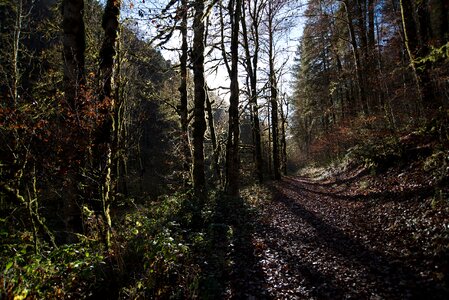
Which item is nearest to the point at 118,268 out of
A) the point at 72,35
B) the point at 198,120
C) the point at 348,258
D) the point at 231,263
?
the point at 231,263

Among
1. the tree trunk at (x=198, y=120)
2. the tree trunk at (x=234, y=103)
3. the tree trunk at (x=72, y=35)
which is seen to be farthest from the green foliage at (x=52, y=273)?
the tree trunk at (x=234, y=103)

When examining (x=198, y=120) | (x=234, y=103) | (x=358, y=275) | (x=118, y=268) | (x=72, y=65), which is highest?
(x=234, y=103)

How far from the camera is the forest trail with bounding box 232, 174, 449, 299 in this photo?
4.22m

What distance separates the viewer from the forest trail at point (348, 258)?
4219 mm

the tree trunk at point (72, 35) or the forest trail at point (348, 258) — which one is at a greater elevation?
the tree trunk at point (72, 35)

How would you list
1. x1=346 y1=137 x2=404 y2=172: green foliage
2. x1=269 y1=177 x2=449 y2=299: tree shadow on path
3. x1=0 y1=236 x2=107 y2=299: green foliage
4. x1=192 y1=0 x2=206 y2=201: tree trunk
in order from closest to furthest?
x1=0 y1=236 x2=107 y2=299: green foliage → x1=269 y1=177 x2=449 y2=299: tree shadow on path → x1=346 y1=137 x2=404 y2=172: green foliage → x1=192 y1=0 x2=206 y2=201: tree trunk

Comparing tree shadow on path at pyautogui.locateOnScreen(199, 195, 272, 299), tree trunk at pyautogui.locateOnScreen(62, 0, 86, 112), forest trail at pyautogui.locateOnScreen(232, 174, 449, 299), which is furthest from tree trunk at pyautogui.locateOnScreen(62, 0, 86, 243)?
forest trail at pyautogui.locateOnScreen(232, 174, 449, 299)

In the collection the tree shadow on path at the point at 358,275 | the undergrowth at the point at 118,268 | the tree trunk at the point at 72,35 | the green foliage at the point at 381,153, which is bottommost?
the tree shadow on path at the point at 358,275

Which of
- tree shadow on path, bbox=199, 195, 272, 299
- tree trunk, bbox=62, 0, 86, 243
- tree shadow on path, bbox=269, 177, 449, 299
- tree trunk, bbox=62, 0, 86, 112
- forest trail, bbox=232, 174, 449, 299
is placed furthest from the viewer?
tree trunk, bbox=62, 0, 86, 112

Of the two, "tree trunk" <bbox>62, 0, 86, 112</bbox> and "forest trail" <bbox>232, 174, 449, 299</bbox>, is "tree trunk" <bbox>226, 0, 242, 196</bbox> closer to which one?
"forest trail" <bbox>232, 174, 449, 299</bbox>

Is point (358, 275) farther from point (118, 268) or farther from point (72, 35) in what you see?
point (72, 35)

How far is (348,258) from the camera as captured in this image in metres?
5.33

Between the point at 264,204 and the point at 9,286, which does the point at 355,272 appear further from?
the point at 264,204

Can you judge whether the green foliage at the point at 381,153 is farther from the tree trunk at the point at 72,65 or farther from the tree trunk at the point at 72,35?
the tree trunk at the point at 72,35
